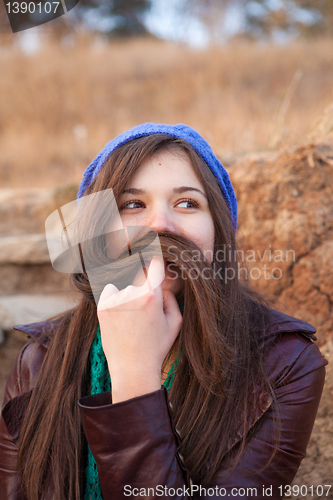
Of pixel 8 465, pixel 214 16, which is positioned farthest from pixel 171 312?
pixel 214 16

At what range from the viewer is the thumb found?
4.02 ft

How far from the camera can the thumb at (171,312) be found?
4.02 feet

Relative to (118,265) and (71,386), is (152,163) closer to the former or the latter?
(118,265)

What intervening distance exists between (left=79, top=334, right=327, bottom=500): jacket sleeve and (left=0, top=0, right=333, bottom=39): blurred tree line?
13.7 metres

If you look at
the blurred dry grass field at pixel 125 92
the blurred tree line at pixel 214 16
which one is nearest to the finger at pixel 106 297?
the blurred dry grass field at pixel 125 92

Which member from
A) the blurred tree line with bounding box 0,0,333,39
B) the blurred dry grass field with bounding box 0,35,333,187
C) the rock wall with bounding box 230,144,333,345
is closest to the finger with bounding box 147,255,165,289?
the rock wall with bounding box 230,144,333,345

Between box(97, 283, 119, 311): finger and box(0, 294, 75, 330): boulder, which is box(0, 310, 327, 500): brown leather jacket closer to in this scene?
box(97, 283, 119, 311): finger

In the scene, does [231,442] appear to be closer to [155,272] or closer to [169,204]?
[155,272]

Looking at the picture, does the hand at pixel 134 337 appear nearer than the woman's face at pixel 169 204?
Yes

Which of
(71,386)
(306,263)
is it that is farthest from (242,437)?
(306,263)

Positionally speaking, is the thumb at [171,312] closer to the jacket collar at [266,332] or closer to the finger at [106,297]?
the finger at [106,297]

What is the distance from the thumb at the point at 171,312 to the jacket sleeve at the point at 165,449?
8.5 inches

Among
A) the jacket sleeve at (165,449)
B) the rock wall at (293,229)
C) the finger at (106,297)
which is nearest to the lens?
the jacket sleeve at (165,449)

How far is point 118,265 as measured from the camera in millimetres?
1310
